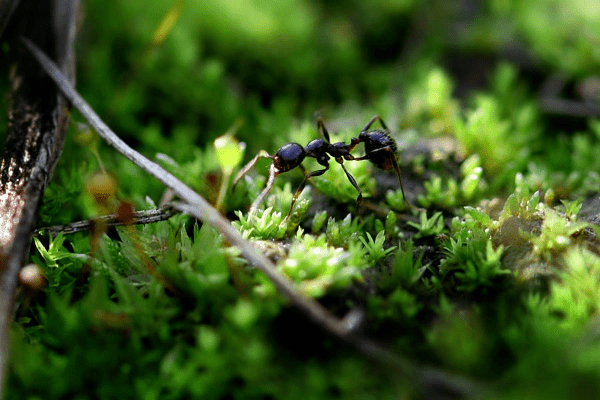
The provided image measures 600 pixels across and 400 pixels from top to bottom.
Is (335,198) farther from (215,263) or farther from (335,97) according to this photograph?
(335,97)

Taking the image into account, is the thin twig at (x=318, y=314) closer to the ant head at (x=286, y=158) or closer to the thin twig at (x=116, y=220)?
the thin twig at (x=116, y=220)

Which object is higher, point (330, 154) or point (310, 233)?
point (330, 154)

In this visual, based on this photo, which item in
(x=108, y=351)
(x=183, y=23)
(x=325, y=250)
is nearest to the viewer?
(x=108, y=351)

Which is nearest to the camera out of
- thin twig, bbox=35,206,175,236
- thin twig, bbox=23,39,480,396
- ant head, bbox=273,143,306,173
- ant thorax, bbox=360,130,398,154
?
thin twig, bbox=23,39,480,396

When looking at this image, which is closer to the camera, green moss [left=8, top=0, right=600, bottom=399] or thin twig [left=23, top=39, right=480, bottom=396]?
Result: thin twig [left=23, top=39, right=480, bottom=396]

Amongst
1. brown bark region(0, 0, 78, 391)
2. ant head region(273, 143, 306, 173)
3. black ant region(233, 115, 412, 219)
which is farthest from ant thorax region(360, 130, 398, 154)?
brown bark region(0, 0, 78, 391)

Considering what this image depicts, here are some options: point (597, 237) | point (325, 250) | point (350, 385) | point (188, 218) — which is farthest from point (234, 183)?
point (597, 237)

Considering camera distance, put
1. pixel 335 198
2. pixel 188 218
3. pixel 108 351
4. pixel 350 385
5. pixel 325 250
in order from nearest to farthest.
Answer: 1. pixel 350 385
2. pixel 108 351
3. pixel 325 250
4. pixel 188 218
5. pixel 335 198

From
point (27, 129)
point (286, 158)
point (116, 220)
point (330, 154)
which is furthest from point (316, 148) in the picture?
point (27, 129)

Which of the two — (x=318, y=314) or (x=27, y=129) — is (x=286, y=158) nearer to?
(x=318, y=314)

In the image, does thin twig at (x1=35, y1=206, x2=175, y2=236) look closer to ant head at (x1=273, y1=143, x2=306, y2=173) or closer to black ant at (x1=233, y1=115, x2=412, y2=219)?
black ant at (x1=233, y1=115, x2=412, y2=219)

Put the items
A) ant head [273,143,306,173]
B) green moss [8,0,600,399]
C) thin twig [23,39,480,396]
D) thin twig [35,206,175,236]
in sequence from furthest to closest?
ant head [273,143,306,173] → thin twig [35,206,175,236] → green moss [8,0,600,399] → thin twig [23,39,480,396]
